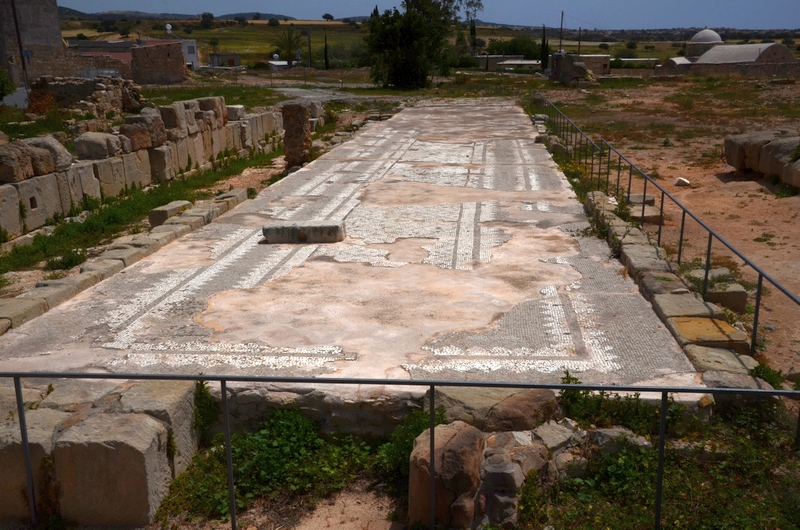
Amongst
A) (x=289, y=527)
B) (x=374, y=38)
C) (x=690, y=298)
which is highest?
(x=374, y=38)

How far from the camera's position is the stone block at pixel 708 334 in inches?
263

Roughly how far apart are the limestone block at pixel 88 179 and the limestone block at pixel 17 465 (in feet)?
32.3

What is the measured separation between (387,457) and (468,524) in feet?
3.47

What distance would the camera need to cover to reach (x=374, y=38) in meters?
43.4

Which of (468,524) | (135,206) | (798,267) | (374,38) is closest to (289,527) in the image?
(468,524)

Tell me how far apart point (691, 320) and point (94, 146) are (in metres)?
Answer: 12.2

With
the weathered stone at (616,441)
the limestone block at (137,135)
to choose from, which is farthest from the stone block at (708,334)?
the limestone block at (137,135)

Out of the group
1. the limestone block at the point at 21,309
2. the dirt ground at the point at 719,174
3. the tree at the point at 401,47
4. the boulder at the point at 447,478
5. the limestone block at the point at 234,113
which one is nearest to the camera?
the boulder at the point at 447,478

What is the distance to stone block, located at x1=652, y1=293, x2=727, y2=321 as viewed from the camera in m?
7.30

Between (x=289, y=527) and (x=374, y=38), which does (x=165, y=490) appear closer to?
(x=289, y=527)

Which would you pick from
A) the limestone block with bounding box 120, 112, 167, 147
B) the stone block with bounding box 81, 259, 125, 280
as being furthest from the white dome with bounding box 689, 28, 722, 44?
the stone block with bounding box 81, 259, 125, 280

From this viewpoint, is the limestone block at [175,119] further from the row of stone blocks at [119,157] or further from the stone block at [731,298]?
the stone block at [731,298]

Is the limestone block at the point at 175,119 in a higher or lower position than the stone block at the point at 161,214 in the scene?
higher

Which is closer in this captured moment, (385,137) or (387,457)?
(387,457)
